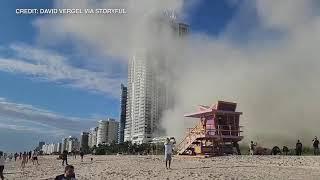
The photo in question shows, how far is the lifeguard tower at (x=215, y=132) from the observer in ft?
122

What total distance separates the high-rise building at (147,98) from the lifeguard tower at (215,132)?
106547 millimetres

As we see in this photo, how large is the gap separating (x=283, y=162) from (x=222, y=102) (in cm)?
1496

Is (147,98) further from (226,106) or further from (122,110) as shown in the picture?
(226,106)

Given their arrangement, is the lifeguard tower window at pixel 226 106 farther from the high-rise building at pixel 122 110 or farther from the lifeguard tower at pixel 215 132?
the high-rise building at pixel 122 110

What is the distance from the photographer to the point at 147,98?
15538 cm

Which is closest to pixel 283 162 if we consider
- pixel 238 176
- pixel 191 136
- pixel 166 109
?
pixel 238 176

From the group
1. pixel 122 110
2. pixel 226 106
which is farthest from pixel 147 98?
pixel 226 106

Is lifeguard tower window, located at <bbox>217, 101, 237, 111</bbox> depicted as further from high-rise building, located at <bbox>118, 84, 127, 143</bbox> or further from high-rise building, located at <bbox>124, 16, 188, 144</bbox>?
high-rise building, located at <bbox>118, 84, 127, 143</bbox>

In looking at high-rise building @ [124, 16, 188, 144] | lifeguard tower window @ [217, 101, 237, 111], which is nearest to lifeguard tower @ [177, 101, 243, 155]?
lifeguard tower window @ [217, 101, 237, 111]

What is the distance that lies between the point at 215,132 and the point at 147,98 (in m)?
119

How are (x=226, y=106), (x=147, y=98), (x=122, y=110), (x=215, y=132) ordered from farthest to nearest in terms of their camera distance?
(x=122, y=110)
(x=147, y=98)
(x=226, y=106)
(x=215, y=132)

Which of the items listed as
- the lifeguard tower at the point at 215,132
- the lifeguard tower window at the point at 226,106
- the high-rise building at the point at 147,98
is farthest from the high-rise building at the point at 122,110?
the lifeguard tower window at the point at 226,106

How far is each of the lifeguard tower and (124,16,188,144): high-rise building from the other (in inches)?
4195

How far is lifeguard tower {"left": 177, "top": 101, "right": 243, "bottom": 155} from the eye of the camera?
37156mm
